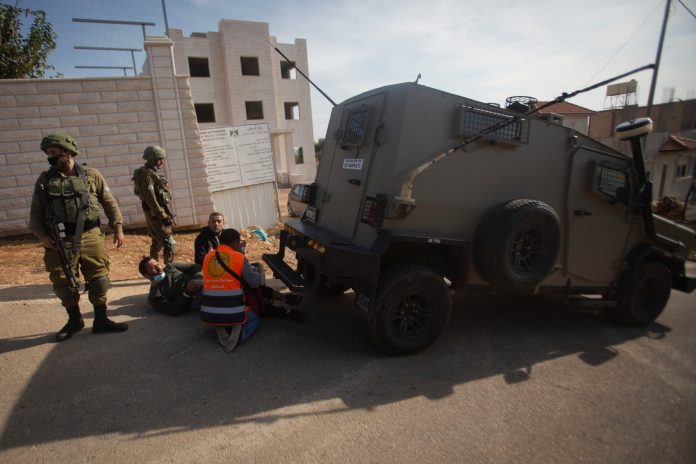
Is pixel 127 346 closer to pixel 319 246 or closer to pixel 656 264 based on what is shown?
pixel 319 246

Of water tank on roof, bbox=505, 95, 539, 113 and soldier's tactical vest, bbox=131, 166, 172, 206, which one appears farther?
soldier's tactical vest, bbox=131, 166, 172, 206

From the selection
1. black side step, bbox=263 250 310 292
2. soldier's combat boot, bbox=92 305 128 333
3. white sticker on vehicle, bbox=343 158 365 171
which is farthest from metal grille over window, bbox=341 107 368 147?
soldier's combat boot, bbox=92 305 128 333

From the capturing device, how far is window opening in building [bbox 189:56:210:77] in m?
23.6

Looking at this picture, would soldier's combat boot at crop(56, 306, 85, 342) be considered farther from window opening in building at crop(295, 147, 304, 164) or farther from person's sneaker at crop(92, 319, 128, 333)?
window opening in building at crop(295, 147, 304, 164)

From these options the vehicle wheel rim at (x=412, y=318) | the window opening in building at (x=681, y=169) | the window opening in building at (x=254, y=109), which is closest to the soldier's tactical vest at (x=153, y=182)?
the vehicle wheel rim at (x=412, y=318)

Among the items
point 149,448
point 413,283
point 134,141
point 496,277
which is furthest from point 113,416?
point 134,141

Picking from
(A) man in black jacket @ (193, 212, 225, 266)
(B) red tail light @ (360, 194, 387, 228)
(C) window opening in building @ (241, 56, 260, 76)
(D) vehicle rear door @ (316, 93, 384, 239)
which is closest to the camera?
(B) red tail light @ (360, 194, 387, 228)

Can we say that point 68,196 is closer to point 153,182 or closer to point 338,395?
point 153,182

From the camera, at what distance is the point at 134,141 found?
7.91 meters

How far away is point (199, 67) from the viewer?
23984 mm

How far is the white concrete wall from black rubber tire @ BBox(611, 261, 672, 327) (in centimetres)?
779

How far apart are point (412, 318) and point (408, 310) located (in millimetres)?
92

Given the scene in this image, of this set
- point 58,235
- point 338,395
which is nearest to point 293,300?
point 338,395

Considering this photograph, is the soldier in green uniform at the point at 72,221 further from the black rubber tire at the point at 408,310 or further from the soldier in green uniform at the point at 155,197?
the black rubber tire at the point at 408,310
